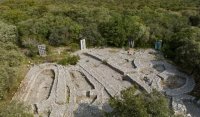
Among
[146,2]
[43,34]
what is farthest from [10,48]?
[146,2]

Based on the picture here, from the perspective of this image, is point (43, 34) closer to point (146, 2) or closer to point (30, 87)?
point (30, 87)

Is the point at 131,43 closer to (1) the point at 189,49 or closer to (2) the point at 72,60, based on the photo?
(2) the point at 72,60

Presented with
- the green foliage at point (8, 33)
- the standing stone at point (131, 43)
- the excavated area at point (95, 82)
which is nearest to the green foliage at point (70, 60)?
the excavated area at point (95, 82)

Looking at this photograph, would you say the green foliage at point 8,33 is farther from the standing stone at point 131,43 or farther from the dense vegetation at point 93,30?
the standing stone at point 131,43

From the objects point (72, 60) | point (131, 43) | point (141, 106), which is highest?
point (141, 106)

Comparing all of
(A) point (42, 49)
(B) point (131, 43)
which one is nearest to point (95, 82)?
(A) point (42, 49)

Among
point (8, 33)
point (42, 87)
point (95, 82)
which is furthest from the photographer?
point (8, 33)
